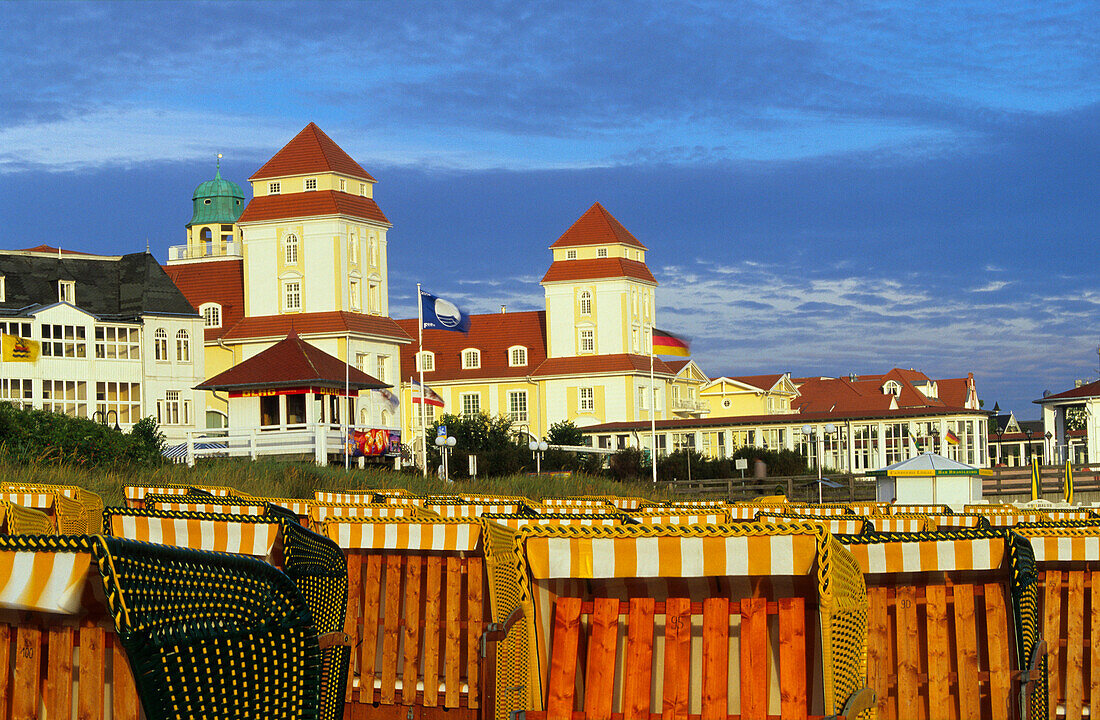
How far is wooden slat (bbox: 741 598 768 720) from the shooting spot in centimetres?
441

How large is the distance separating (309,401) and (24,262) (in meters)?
23.3

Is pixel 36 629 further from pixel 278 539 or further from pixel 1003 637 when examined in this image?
pixel 1003 637

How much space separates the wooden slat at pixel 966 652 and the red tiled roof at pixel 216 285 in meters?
90.7

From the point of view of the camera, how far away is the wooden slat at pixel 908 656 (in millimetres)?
5246

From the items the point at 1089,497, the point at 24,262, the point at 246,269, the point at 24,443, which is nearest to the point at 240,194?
the point at 246,269

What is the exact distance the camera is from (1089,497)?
52.5 m

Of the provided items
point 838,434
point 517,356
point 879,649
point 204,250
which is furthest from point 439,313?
point 204,250

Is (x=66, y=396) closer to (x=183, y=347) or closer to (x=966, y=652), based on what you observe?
(x=183, y=347)

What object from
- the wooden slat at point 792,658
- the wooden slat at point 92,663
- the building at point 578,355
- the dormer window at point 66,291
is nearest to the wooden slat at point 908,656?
the wooden slat at point 792,658

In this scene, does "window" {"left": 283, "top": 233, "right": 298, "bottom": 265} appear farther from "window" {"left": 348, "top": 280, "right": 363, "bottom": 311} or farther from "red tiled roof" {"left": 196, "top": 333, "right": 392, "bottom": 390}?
"red tiled roof" {"left": 196, "top": 333, "right": 392, "bottom": 390}

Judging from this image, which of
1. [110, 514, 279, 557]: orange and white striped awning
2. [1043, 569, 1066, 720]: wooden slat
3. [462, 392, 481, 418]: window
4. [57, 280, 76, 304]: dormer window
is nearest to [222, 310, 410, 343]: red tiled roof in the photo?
[57, 280, 76, 304]: dormer window

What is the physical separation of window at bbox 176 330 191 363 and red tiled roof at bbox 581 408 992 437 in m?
29.6

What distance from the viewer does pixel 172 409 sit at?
76.4 metres

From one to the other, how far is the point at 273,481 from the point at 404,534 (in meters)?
21.0
